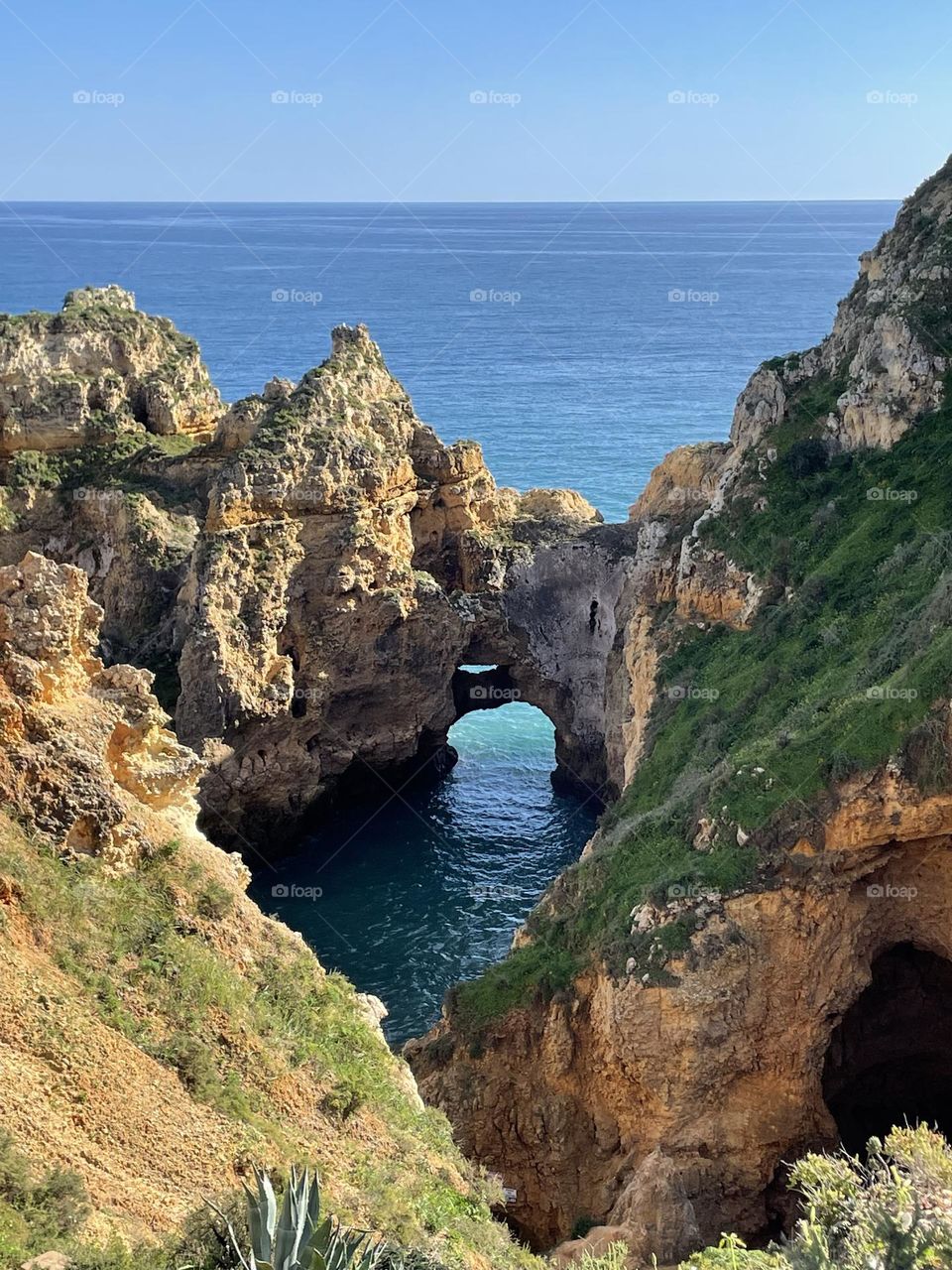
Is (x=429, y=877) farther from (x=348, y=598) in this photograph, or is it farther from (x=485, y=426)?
(x=485, y=426)

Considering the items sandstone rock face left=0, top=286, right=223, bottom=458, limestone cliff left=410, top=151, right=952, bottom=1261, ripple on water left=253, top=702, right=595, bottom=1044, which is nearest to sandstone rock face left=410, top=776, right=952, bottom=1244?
limestone cliff left=410, top=151, right=952, bottom=1261

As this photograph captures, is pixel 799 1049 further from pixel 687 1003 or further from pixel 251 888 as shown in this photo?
pixel 251 888

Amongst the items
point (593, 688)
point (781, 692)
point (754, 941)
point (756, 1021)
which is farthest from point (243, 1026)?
point (593, 688)

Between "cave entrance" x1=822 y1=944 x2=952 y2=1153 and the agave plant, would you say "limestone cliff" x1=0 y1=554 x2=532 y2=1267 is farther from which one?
"cave entrance" x1=822 y1=944 x2=952 y2=1153

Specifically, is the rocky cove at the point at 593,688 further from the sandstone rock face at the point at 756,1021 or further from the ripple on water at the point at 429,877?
the ripple on water at the point at 429,877

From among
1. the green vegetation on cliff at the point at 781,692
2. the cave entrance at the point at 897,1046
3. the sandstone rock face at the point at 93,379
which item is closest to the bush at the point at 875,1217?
the green vegetation on cliff at the point at 781,692

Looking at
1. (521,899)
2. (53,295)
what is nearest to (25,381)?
(521,899)
